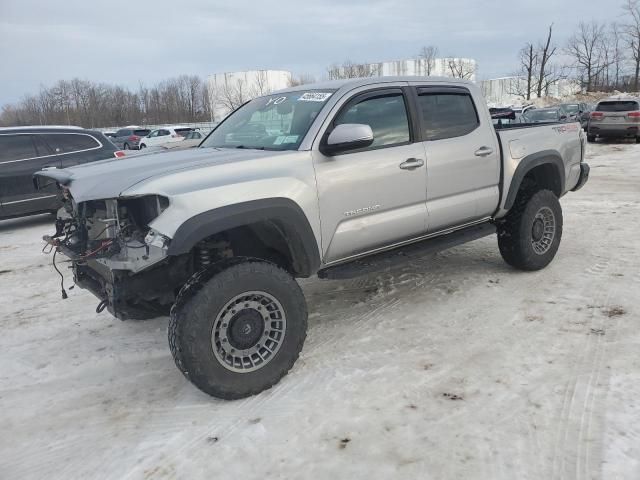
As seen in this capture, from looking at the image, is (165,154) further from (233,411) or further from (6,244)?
(6,244)

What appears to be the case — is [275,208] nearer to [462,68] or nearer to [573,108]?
[573,108]

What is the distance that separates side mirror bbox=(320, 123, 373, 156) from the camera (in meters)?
3.35

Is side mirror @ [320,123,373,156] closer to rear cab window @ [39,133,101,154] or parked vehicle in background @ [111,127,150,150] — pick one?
rear cab window @ [39,133,101,154]

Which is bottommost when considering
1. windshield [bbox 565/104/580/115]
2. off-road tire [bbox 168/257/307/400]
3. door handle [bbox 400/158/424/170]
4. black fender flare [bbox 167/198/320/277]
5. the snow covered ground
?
the snow covered ground

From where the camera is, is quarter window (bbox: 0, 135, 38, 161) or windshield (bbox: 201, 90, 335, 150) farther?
quarter window (bbox: 0, 135, 38, 161)

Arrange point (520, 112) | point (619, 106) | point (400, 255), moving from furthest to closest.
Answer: point (520, 112) → point (619, 106) → point (400, 255)

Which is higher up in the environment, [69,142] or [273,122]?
[69,142]

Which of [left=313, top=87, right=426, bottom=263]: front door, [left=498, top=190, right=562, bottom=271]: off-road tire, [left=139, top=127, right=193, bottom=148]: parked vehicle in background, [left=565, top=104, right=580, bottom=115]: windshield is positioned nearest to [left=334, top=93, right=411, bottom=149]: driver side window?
[left=313, top=87, right=426, bottom=263]: front door

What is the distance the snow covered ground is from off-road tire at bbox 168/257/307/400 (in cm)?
14

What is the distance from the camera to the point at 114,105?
255ft

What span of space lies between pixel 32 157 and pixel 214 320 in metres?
7.49

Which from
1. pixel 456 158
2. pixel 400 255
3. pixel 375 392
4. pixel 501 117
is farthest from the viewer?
pixel 501 117

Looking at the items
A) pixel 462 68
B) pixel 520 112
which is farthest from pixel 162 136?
pixel 462 68

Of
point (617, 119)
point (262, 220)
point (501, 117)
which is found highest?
point (501, 117)
